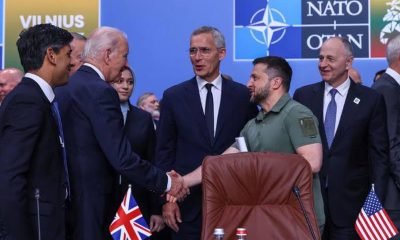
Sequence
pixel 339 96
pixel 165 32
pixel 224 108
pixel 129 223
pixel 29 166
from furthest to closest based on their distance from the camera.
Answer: pixel 165 32
pixel 339 96
pixel 224 108
pixel 129 223
pixel 29 166

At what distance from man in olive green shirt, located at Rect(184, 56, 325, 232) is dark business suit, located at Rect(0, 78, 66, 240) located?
54.5 inches

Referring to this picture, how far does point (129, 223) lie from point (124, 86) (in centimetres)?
122

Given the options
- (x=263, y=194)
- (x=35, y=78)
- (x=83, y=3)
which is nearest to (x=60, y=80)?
(x=35, y=78)

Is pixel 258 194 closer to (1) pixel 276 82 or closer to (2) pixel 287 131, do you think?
(2) pixel 287 131

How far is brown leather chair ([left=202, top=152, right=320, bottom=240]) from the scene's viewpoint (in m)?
4.98

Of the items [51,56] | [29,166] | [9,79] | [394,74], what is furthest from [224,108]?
[29,166]

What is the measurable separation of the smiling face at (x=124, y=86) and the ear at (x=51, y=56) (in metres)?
1.48

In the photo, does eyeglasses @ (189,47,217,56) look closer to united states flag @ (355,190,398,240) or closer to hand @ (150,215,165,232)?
hand @ (150,215,165,232)

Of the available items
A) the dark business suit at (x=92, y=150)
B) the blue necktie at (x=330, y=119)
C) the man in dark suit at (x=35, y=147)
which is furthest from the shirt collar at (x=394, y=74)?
the man in dark suit at (x=35, y=147)

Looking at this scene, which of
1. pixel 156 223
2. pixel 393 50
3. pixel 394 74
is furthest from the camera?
pixel 393 50

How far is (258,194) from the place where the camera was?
16.5ft

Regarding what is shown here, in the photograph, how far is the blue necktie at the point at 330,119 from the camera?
5.96m

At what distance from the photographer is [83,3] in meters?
7.71

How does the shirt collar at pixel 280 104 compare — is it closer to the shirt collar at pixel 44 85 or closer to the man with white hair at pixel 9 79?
the shirt collar at pixel 44 85
